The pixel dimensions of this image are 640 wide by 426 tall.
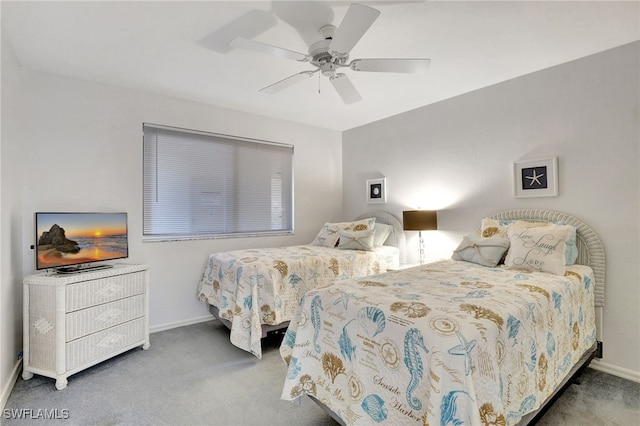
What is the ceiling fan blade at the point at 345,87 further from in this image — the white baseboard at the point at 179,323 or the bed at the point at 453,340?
the white baseboard at the point at 179,323

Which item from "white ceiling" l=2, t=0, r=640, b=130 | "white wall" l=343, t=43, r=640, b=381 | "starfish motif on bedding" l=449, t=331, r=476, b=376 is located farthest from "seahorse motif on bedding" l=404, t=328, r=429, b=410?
"white wall" l=343, t=43, r=640, b=381

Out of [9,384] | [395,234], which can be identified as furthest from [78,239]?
[395,234]

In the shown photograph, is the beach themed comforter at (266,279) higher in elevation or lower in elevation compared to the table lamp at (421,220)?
lower

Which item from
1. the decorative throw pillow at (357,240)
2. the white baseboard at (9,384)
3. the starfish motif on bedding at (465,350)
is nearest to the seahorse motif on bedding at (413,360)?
the starfish motif on bedding at (465,350)

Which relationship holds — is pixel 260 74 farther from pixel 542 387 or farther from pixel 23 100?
pixel 542 387

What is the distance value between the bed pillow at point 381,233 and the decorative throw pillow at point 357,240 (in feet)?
0.65

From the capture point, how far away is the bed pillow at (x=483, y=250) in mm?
2533

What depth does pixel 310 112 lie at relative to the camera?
13.1 feet

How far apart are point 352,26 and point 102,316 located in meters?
2.74

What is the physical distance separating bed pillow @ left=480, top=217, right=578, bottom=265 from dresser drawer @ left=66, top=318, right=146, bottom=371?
10.6 ft

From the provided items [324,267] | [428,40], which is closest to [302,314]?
[324,267]

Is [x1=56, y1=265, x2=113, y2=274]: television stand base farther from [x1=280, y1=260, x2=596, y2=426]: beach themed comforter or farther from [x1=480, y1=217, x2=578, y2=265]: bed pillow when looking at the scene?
[x1=480, y1=217, x2=578, y2=265]: bed pillow

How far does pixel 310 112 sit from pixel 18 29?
8.85 feet

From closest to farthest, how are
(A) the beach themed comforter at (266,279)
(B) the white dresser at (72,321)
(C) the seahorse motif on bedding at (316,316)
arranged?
(C) the seahorse motif on bedding at (316,316) < (B) the white dresser at (72,321) < (A) the beach themed comforter at (266,279)
